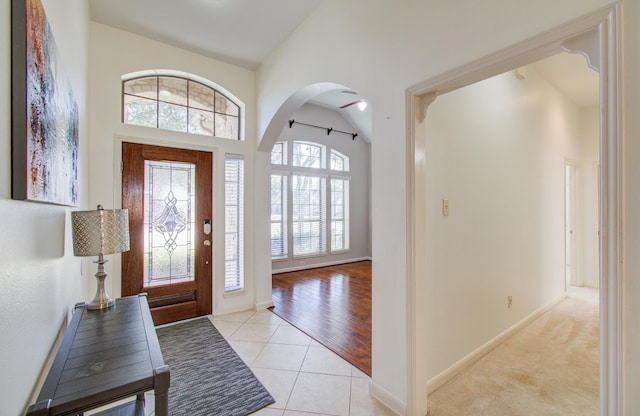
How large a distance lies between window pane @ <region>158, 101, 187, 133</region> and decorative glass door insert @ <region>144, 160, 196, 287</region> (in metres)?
0.42

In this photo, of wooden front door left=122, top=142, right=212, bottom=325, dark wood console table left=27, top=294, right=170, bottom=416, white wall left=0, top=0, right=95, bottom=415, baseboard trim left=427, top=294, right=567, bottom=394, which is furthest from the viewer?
wooden front door left=122, top=142, right=212, bottom=325

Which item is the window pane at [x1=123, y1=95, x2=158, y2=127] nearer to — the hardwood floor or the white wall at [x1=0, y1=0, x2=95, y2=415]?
the white wall at [x1=0, y1=0, x2=95, y2=415]

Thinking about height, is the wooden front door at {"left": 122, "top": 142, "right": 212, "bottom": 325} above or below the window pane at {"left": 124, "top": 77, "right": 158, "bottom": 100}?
below

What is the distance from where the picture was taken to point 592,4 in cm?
111

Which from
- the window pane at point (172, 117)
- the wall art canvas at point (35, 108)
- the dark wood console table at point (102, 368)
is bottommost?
the dark wood console table at point (102, 368)

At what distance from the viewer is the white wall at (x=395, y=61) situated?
53.4 inches

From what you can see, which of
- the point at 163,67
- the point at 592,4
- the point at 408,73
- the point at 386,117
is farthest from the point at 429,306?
the point at 163,67

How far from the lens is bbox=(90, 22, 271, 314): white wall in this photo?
2.80 m

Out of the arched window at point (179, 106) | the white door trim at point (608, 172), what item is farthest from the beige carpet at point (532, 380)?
the arched window at point (179, 106)

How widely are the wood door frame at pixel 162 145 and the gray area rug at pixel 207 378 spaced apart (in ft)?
2.11

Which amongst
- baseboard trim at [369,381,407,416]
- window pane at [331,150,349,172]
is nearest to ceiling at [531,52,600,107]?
baseboard trim at [369,381,407,416]

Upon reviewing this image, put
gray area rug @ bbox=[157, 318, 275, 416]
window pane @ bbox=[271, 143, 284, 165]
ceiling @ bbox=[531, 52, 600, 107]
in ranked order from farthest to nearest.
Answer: window pane @ bbox=[271, 143, 284, 165] → ceiling @ bbox=[531, 52, 600, 107] → gray area rug @ bbox=[157, 318, 275, 416]

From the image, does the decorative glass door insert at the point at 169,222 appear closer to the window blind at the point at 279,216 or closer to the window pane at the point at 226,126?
the window pane at the point at 226,126

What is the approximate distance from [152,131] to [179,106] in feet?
1.49
